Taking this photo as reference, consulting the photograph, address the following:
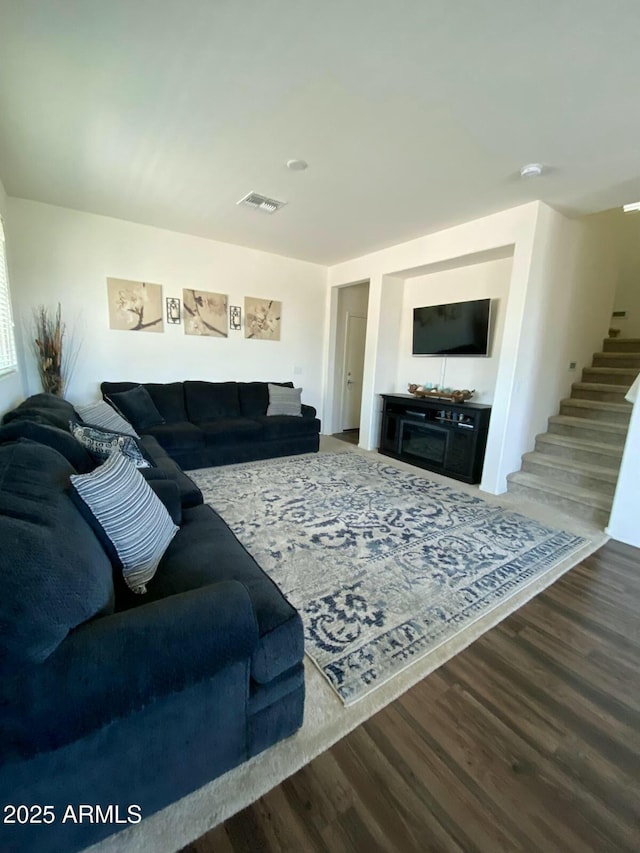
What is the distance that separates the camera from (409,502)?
10.6 feet

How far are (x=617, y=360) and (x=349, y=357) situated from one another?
3632 millimetres

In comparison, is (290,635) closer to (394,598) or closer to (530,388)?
(394,598)

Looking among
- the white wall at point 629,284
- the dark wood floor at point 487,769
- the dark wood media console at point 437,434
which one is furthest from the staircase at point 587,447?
the dark wood floor at point 487,769

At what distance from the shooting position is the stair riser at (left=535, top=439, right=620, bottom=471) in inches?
134

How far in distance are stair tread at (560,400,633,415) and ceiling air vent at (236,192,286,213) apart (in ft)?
12.6

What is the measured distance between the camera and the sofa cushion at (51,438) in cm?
161

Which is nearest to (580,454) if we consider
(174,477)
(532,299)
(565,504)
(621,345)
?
(565,504)

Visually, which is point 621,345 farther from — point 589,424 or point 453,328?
point 453,328

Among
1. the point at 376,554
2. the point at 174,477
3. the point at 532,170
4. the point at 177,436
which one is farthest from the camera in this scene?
the point at 177,436

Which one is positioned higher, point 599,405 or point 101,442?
point 599,405

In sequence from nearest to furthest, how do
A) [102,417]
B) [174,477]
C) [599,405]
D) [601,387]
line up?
1. [174,477]
2. [102,417]
3. [599,405]
4. [601,387]

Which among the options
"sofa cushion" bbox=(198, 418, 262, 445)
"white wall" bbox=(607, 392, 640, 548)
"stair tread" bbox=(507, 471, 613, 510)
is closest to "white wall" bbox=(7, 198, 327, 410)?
"sofa cushion" bbox=(198, 418, 262, 445)

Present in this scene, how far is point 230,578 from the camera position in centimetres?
136

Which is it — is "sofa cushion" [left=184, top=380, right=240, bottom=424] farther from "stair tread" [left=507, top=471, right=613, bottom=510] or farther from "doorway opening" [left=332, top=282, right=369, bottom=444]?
"stair tread" [left=507, top=471, right=613, bottom=510]
